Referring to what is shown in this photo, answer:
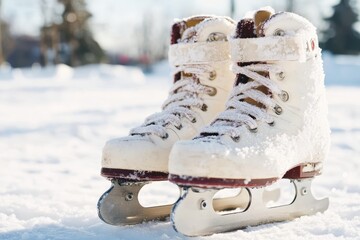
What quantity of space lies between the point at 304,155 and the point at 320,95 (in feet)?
0.64

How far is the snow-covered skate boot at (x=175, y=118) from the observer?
61.0 inches

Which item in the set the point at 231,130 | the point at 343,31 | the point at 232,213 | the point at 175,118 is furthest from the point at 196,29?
the point at 343,31

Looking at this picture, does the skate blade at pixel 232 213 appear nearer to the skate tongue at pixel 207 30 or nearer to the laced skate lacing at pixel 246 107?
the laced skate lacing at pixel 246 107

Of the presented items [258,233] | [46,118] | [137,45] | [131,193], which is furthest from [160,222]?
[137,45]

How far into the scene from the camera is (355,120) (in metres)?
5.00

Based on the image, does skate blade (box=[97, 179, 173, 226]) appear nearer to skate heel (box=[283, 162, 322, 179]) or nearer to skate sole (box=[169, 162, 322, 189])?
skate sole (box=[169, 162, 322, 189])

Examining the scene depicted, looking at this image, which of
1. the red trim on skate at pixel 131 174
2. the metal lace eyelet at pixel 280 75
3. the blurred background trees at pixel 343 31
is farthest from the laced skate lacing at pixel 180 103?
the blurred background trees at pixel 343 31

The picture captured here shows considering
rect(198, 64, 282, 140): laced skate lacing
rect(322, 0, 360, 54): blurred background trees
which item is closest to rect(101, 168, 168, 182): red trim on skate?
rect(198, 64, 282, 140): laced skate lacing

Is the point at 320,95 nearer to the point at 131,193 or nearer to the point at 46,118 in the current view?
the point at 131,193

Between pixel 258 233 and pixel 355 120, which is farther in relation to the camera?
pixel 355 120

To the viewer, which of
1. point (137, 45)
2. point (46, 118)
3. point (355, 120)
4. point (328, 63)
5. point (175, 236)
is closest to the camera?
point (175, 236)

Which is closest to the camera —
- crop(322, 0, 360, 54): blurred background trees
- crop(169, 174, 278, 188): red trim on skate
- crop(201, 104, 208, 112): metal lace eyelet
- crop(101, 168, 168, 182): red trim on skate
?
crop(169, 174, 278, 188): red trim on skate

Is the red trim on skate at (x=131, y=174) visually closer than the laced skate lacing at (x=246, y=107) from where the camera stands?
No

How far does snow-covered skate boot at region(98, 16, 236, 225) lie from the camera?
155cm
